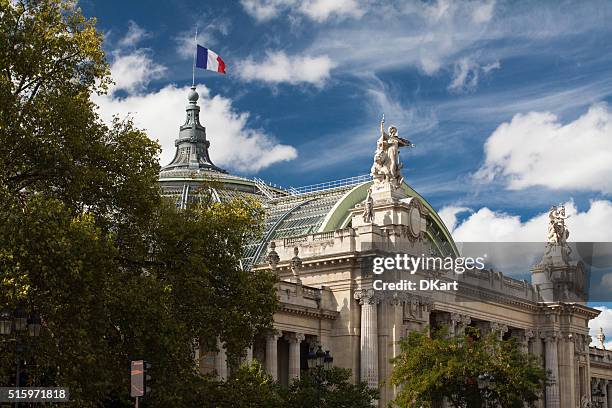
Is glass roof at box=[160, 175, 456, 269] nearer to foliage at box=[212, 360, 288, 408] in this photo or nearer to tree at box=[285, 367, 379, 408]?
tree at box=[285, 367, 379, 408]

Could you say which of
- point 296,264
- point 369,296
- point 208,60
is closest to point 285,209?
point 208,60

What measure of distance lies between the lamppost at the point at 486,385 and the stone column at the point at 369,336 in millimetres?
A: 7854

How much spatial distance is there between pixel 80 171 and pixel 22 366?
733 centimetres

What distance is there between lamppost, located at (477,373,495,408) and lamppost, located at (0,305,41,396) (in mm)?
31745

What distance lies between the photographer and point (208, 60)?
87500mm

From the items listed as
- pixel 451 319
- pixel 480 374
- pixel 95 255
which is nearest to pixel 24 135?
pixel 95 255

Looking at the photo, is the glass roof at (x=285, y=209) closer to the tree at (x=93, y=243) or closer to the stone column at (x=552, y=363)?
→ the stone column at (x=552, y=363)

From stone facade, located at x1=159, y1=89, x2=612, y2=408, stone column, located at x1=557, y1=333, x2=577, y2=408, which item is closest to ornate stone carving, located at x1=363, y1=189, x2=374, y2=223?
stone facade, located at x1=159, y1=89, x2=612, y2=408

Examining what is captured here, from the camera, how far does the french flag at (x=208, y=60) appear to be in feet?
285

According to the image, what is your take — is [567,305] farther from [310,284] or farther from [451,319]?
[310,284]

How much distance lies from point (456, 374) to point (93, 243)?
3238 centimetres

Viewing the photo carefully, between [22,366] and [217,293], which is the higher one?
[217,293]

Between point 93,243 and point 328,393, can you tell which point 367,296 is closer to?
point 328,393

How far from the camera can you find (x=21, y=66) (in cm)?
3859
